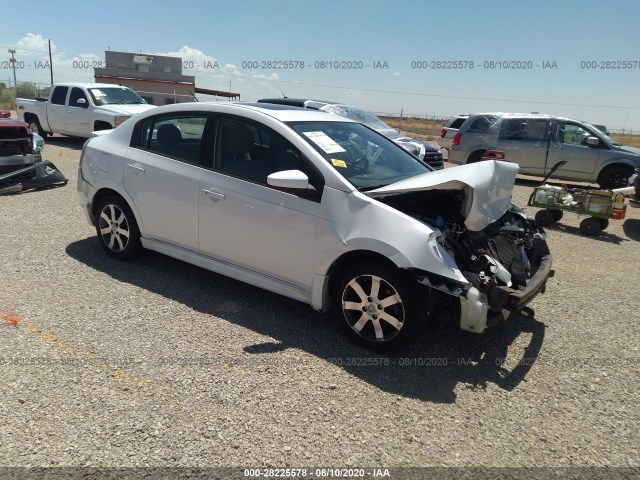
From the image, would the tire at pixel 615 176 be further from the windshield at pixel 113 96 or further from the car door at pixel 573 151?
the windshield at pixel 113 96

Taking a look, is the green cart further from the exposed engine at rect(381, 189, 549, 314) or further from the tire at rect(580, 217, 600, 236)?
the exposed engine at rect(381, 189, 549, 314)

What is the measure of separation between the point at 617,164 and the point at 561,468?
11196 mm

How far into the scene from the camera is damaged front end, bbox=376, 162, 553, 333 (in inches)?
127

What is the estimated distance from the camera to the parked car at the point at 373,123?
33.1ft

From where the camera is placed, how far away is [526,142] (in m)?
12.2

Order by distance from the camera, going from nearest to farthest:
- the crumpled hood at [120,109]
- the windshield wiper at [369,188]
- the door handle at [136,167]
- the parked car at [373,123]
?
the windshield wiper at [369,188], the door handle at [136,167], the parked car at [373,123], the crumpled hood at [120,109]

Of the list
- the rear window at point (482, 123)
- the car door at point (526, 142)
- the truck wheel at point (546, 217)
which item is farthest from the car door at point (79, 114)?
the truck wheel at point (546, 217)

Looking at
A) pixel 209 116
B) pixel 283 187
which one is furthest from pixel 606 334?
pixel 209 116

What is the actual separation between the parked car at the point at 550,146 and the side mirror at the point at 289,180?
1004 cm

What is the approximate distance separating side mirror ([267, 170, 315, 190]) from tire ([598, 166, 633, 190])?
10.9 meters

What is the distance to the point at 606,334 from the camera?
419 cm

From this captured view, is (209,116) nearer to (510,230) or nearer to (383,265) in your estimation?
(383,265)

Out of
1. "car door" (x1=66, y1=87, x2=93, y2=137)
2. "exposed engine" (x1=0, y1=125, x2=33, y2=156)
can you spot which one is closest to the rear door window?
"car door" (x1=66, y1=87, x2=93, y2=137)

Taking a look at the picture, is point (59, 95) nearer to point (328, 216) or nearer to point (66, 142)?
point (66, 142)
